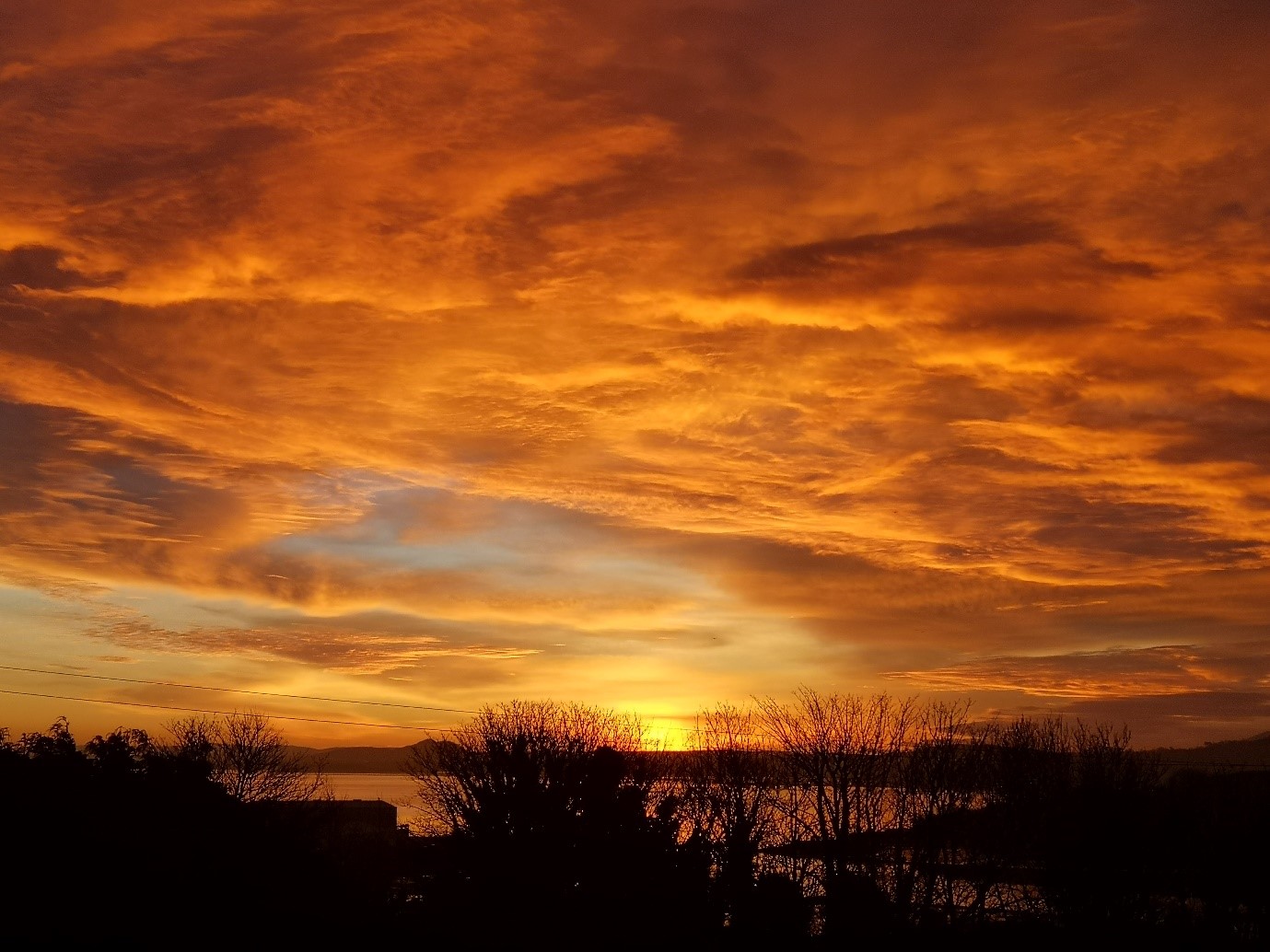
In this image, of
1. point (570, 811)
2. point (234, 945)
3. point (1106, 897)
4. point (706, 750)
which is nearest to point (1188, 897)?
point (1106, 897)

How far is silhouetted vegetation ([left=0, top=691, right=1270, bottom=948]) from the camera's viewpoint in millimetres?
32844

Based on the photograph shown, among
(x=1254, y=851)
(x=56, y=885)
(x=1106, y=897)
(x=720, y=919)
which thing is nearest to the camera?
(x=56, y=885)

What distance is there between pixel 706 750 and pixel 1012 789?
1430 centimetres

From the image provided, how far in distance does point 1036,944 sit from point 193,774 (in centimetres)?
3715

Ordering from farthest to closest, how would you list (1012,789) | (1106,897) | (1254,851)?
(1012,789)
(1254,851)
(1106,897)

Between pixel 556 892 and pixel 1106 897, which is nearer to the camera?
pixel 556 892

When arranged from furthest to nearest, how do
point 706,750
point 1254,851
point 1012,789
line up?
point 706,750 < point 1012,789 < point 1254,851

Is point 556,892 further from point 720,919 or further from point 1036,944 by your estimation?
point 1036,944

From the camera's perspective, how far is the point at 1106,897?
4384 cm

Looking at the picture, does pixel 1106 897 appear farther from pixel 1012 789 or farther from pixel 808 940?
pixel 808 940

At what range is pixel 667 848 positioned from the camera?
42469 mm

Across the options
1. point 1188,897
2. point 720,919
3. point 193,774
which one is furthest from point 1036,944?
point 193,774

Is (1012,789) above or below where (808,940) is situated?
above

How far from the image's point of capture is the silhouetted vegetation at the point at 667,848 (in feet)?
108
